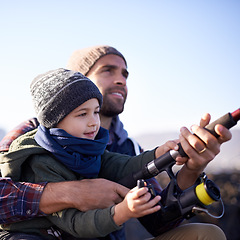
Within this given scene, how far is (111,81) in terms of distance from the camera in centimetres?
402

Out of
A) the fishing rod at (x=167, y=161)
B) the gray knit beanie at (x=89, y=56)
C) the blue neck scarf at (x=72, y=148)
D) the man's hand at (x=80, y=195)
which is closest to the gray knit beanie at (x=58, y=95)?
the blue neck scarf at (x=72, y=148)

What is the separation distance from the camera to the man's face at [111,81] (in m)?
3.92

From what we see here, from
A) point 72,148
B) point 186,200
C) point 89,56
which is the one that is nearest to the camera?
point 186,200

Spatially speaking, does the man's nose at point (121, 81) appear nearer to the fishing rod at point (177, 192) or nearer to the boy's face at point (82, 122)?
the boy's face at point (82, 122)

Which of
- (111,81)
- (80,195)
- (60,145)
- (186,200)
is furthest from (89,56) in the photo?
(186,200)

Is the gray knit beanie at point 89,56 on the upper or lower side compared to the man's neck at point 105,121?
upper

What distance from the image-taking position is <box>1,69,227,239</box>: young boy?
2.37 m

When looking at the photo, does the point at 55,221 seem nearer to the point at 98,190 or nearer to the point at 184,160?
the point at 98,190

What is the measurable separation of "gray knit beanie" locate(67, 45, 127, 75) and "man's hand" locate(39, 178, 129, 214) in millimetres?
2191

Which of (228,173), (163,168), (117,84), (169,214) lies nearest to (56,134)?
(163,168)

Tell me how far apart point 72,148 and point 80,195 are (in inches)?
15.2

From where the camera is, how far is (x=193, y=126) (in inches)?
81.6

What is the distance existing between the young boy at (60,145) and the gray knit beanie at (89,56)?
60.7 inches

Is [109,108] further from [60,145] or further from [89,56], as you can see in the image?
[60,145]
